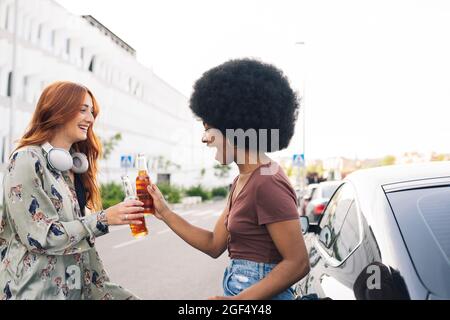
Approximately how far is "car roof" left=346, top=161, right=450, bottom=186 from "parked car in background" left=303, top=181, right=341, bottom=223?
7.75 metres

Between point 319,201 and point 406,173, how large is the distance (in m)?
8.89

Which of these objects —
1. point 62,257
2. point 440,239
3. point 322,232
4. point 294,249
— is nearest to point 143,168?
point 62,257

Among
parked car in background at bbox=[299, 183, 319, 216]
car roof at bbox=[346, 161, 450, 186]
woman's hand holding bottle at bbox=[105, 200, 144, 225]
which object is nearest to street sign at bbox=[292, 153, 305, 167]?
Answer: parked car in background at bbox=[299, 183, 319, 216]

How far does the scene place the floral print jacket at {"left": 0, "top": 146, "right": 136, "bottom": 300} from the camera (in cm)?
180

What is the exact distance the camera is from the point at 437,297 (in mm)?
1453

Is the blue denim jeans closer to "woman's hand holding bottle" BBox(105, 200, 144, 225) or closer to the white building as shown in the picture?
"woman's hand holding bottle" BBox(105, 200, 144, 225)

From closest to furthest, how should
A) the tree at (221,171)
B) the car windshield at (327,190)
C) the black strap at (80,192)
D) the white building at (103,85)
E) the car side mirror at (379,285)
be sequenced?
the car side mirror at (379,285) < the black strap at (80,192) < the car windshield at (327,190) < the white building at (103,85) < the tree at (221,171)

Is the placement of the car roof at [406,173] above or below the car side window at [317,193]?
above

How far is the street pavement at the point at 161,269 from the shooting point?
6.43m

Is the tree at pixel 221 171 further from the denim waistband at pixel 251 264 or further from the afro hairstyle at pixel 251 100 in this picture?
the denim waistband at pixel 251 264

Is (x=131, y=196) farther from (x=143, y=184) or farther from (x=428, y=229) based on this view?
(x=428, y=229)

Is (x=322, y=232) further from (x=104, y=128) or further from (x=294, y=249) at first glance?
(x=104, y=128)

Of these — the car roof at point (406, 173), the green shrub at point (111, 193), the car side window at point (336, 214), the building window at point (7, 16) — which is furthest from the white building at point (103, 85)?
the car roof at point (406, 173)

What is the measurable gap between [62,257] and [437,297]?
1.13 metres
